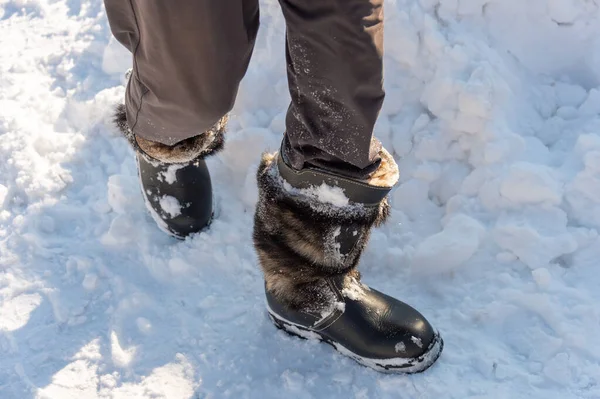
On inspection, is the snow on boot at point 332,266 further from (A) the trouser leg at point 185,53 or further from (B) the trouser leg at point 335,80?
(A) the trouser leg at point 185,53

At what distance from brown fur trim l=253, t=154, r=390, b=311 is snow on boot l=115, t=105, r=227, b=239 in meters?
0.27

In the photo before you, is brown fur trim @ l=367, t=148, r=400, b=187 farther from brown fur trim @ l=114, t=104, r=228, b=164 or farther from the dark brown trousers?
brown fur trim @ l=114, t=104, r=228, b=164

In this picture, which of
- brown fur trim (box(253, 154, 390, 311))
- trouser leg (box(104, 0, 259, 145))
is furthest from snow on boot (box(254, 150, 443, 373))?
trouser leg (box(104, 0, 259, 145))

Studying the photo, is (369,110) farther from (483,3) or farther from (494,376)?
(483,3)

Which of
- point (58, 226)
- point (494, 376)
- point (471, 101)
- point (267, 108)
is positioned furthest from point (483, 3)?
point (58, 226)

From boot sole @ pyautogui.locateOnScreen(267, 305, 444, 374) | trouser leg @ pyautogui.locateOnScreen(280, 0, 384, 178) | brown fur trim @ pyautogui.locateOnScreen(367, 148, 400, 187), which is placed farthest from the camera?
boot sole @ pyautogui.locateOnScreen(267, 305, 444, 374)

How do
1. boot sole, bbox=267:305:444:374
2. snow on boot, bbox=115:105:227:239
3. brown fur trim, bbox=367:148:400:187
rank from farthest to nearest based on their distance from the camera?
1. snow on boot, bbox=115:105:227:239
2. boot sole, bbox=267:305:444:374
3. brown fur trim, bbox=367:148:400:187

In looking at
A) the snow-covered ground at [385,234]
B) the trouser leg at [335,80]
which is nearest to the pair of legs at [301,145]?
the trouser leg at [335,80]

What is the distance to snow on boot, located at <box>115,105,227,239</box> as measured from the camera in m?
1.64

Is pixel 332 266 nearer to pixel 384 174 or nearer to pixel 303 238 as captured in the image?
pixel 303 238

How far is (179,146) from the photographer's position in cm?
162

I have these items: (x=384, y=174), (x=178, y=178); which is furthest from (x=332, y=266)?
(x=178, y=178)

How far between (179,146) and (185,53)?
46cm

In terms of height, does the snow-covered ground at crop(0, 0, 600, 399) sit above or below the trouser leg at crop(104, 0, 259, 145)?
below
